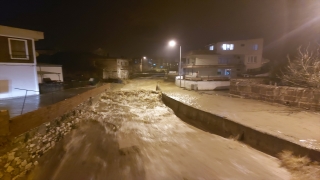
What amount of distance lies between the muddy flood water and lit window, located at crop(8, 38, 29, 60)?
6.98 meters

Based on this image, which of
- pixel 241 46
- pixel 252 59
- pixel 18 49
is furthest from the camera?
pixel 252 59

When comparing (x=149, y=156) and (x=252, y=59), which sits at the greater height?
(x=252, y=59)

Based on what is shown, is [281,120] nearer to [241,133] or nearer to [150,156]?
[241,133]

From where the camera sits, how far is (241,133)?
876 centimetres

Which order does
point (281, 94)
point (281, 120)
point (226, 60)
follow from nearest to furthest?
point (281, 120)
point (281, 94)
point (226, 60)

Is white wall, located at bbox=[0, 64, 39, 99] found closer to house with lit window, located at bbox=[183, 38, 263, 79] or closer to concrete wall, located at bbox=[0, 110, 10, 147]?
concrete wall, located at bbox=[0, 110, 10, 147]

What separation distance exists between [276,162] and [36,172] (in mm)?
9740

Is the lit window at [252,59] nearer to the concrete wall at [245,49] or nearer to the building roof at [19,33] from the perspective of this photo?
the concrete wall at [245,49]

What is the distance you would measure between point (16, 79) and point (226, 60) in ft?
98.5

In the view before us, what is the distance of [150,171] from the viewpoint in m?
7.24

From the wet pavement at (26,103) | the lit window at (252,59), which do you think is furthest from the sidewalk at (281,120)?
the lit window at (252,59)

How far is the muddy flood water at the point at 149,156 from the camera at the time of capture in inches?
273

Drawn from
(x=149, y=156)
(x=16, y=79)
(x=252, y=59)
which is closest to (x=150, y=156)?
(x=149, y=156)

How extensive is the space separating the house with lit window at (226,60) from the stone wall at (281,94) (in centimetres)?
1351
